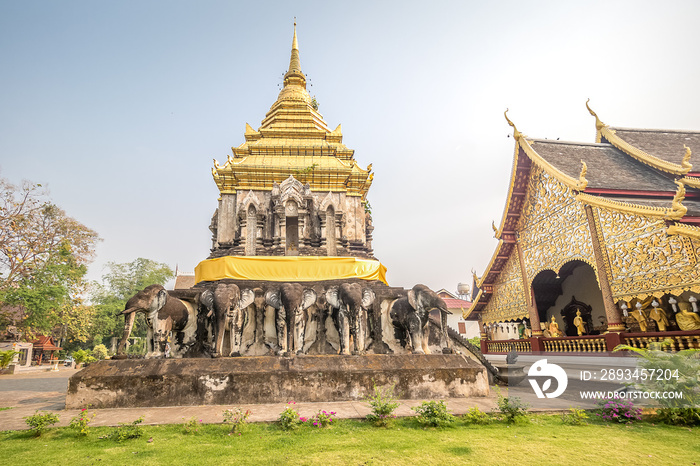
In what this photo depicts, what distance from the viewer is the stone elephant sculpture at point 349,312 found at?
26.1ft

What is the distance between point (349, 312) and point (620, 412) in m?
4.72

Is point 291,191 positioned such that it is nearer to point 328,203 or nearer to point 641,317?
point 328,203

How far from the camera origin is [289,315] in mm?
7809

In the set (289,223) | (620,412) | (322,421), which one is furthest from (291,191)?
(620,412)

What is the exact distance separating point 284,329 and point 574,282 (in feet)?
34.6

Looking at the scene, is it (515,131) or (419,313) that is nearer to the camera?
(419,313)

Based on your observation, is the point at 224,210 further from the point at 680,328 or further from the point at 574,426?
the point at 680,328

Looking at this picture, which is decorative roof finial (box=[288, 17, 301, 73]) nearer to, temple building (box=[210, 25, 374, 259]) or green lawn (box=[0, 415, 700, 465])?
temple building (box=[210, 25, 374, 259])

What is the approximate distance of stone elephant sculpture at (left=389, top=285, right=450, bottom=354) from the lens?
317 inches

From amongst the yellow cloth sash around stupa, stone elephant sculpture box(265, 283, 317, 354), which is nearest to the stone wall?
the yellow cloth sash around stupa

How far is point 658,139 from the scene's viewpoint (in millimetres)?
12828

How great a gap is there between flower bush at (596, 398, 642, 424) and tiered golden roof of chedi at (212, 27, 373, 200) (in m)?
9.86

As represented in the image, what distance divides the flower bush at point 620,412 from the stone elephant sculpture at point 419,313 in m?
3.18

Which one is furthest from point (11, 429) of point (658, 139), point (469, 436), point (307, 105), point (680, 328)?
point (658, 139)
